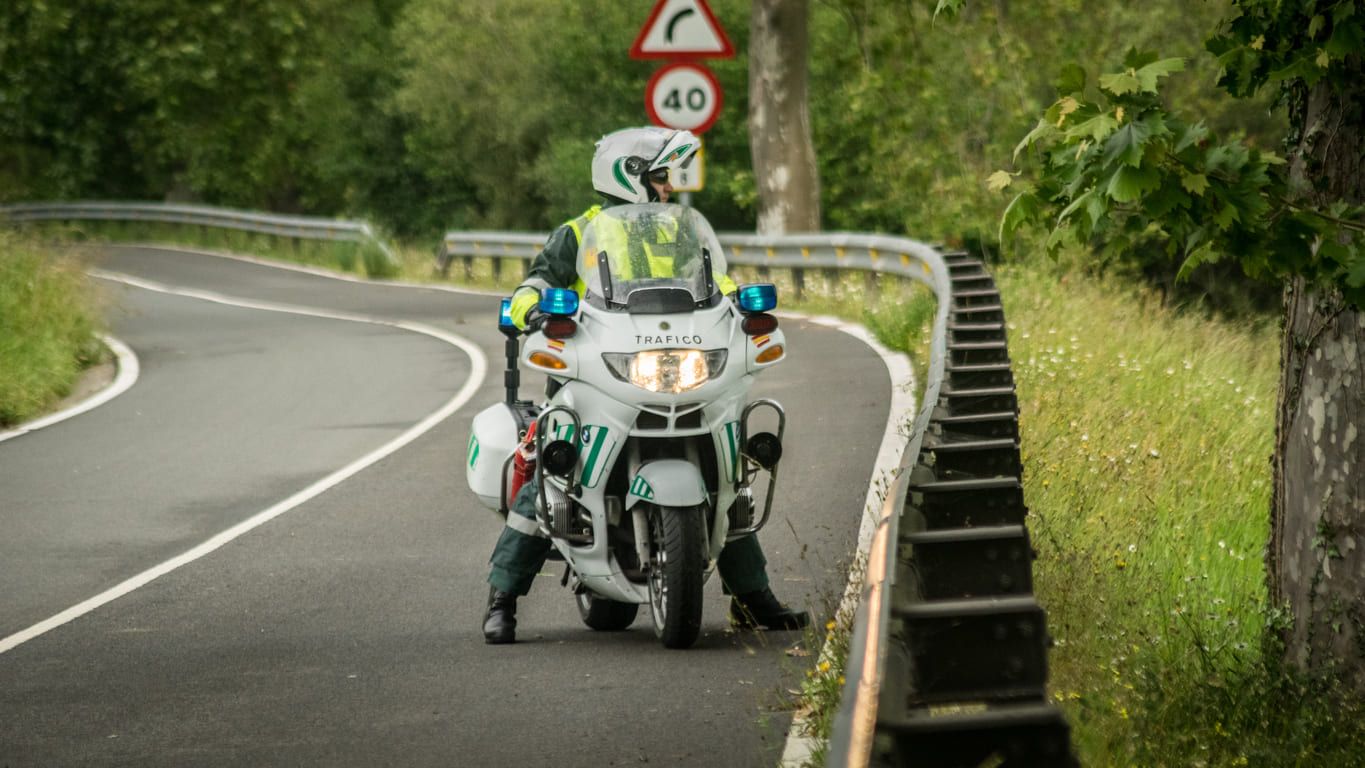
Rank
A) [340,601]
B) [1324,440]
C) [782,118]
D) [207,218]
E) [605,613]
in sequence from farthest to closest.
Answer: [207,218], [782,118], [340,601], [605,613], [1324,440]

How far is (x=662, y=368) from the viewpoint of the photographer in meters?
7.05

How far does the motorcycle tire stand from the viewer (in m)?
8.09

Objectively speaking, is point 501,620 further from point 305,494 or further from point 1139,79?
point 305,494

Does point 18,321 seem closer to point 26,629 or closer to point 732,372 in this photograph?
point 26,629

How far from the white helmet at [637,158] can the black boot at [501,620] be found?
5.59ft

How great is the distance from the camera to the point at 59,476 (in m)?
12.9

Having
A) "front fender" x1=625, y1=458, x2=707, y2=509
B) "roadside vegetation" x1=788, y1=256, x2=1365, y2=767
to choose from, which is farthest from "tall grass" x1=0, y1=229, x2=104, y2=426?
"front fender" x1=625, y1=458, x2=707, y2=509

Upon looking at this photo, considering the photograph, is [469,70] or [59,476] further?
[469,70]

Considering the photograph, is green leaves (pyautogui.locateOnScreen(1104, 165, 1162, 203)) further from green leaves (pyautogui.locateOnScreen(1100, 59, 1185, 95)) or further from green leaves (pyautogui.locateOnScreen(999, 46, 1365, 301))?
green leaves (pyautogui.locateOnScreen(1100, 59, 1185, 95))

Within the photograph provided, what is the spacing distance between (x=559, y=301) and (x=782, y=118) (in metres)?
18.3

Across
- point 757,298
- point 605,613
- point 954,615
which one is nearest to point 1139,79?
point 954,615

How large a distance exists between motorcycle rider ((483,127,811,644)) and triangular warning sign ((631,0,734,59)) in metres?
10.5

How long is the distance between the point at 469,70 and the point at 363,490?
1452 inches

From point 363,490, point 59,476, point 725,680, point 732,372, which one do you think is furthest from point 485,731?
point 59,476
